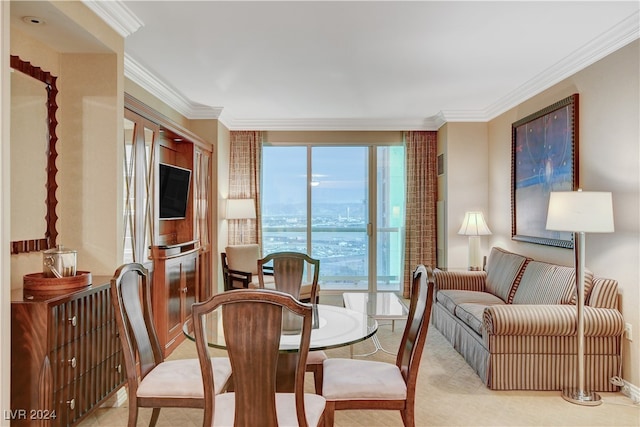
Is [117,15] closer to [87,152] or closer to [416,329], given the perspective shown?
[87,152]

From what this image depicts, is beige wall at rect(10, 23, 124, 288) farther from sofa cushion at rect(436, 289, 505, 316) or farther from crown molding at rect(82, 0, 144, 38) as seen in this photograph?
sofa cushion at rect(436, 289, 505, 316)

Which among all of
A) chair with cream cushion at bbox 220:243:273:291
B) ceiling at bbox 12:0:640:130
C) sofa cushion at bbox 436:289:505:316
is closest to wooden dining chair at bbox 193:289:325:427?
ceiling at bbox 12:0:640:130

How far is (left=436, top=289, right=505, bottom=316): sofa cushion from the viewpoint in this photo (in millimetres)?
4297

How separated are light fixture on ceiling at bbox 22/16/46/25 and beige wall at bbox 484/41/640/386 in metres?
3.83

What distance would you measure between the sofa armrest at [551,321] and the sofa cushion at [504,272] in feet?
3.60

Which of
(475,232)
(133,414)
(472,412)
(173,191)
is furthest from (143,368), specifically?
(475,232)

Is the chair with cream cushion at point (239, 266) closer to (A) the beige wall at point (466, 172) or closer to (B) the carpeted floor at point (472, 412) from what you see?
(B) the carpeted floor at point (472, 412)

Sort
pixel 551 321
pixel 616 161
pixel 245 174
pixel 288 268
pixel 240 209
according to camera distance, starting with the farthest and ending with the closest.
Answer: pixel 245 174 → pixel 240 209 → pixel 288 268 → pixel 616 161 → pixel 551 321

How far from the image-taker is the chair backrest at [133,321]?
6.90 feet

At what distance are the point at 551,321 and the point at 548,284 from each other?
0.67 m

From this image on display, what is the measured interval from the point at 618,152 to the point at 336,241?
13.6 feet

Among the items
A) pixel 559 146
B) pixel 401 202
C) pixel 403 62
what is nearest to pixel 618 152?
pixel 559 146

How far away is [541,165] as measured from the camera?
4.40 meters

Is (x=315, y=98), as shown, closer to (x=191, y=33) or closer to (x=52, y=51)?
(x=191, y=33)
